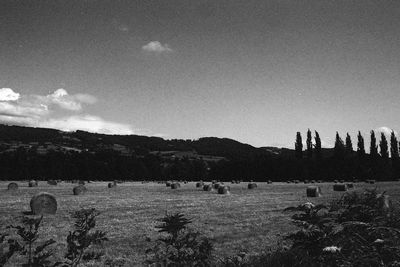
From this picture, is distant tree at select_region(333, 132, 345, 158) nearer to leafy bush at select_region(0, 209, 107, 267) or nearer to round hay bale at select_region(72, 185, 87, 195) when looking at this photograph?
round hay bale at select_region(72, 185, 87, 195)

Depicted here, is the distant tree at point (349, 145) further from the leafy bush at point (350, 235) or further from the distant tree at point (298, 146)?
the leafy bush at point (350, 235)

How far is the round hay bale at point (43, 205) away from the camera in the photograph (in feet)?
59.7

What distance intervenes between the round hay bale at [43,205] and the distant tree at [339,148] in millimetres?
86602

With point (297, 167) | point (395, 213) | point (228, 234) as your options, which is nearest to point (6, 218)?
point (228, 234)

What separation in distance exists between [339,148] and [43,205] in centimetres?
9147

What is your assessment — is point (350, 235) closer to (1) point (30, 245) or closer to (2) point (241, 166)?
(1) point (30, 245)

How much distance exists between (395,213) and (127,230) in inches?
352

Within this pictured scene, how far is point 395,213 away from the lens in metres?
6.66

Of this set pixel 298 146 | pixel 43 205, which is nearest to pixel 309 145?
pixel 298 146

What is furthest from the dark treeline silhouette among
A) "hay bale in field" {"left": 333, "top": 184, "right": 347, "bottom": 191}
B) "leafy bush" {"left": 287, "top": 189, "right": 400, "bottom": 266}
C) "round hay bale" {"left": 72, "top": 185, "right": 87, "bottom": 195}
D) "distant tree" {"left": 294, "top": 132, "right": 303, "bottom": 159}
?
"leafy bush" {"left": 287, "top": 189, "right": 400, "bottom": 266}

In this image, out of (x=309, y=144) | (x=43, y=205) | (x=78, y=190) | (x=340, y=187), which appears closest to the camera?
(x=43, y=205)

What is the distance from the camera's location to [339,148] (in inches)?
3807

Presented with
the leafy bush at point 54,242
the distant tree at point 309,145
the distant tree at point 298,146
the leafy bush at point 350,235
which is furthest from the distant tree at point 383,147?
the leafy bush at point 54,242

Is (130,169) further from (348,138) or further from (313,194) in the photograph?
(313,194)
